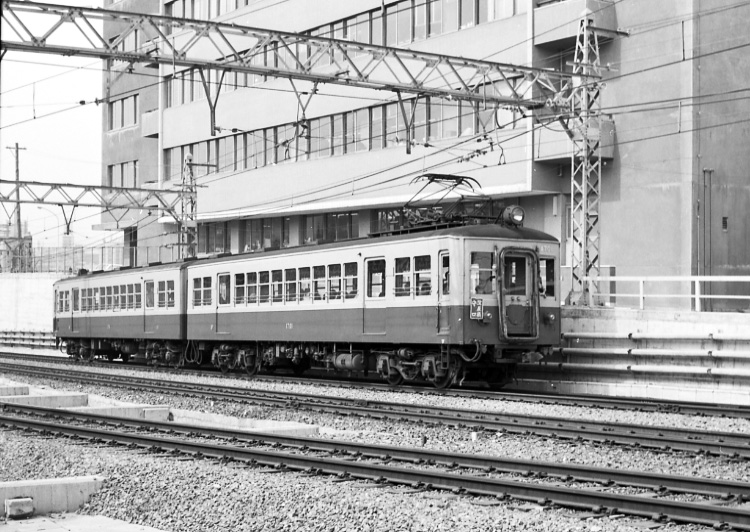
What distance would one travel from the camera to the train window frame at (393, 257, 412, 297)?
70.5 feet

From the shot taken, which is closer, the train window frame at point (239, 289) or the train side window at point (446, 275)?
the train side window at point (446, 275)

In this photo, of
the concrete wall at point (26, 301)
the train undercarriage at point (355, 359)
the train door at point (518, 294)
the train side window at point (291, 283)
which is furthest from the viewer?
the concrete wall at point (26, 301)

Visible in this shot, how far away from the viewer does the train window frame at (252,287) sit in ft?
88.4

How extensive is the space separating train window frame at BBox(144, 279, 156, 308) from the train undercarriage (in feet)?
4.08

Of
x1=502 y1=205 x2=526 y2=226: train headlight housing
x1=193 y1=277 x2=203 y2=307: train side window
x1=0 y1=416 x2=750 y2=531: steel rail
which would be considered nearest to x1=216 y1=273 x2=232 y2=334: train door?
x1=193 y1=277 x2=203 y2=307: train side window

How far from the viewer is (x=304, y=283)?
81.9ft

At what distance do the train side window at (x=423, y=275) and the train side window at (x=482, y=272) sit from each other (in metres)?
0.87

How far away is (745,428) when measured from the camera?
15.0 m

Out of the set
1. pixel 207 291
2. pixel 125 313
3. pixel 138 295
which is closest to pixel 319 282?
pixel 207 291

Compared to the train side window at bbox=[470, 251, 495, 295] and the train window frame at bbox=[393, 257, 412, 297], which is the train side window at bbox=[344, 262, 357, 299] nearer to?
the train window frame at bbox=[393, 257, 412, 297]

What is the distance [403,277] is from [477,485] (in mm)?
11829

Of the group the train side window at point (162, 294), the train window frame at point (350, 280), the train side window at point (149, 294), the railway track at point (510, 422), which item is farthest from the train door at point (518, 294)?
the train side window at point (149, 294)

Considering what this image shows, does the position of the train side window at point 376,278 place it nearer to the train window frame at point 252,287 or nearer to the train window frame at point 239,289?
the train window frame at point 252,287

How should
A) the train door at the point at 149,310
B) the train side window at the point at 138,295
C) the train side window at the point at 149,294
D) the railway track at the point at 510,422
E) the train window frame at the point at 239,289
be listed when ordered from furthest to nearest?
the train side window at the point at 138,295, the train side window at the point at 149,294, the train door at the point at 149,310, the train window frame at the point at 239,289, the railway track at the point at 510,422
